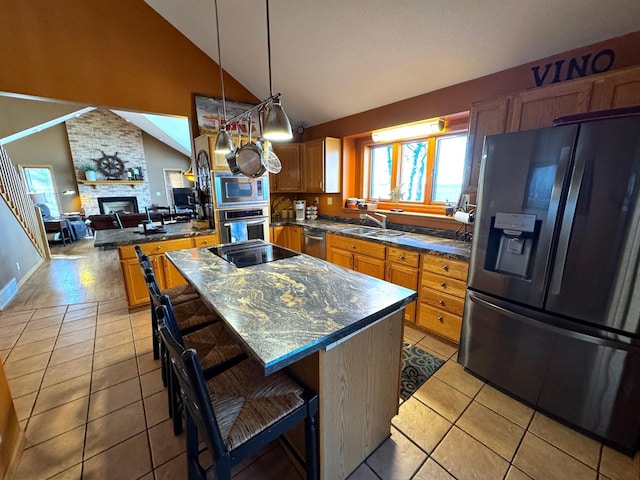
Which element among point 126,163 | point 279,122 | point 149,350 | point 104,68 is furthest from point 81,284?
point 126,163

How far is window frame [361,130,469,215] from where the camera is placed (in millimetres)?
2988

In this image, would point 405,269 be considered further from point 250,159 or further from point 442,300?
point 250,159

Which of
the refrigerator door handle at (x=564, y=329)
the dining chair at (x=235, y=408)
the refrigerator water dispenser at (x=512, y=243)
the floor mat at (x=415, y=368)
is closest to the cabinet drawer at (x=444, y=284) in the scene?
the refrigerator door handle at (x=564, y=329)

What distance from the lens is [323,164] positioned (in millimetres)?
3664

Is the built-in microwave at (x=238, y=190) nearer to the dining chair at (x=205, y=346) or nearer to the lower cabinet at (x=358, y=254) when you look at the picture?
the lower cabinet at (x=358, y=254)

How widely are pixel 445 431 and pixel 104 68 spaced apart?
450 cm

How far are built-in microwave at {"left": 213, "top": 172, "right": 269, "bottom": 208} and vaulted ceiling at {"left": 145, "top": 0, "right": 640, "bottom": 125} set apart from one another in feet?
4.47

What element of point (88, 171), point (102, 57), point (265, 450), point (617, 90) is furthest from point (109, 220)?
point (617, 90)

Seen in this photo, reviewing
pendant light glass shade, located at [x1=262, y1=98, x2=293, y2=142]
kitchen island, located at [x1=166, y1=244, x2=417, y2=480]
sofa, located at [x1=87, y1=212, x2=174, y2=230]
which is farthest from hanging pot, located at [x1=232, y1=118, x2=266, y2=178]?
sofa, located at [x1=87, y1=212, x2=174, y2=230]

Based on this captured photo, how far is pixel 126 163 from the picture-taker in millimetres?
8859

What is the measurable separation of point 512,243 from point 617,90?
107 cm

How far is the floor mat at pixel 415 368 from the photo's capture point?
6.10ft

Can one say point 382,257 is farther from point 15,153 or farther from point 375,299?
point 15,153

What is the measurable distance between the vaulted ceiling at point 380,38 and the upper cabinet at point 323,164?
18.2 inches
